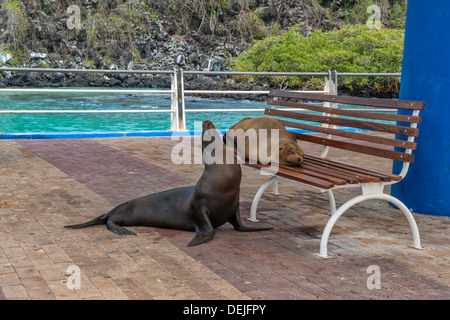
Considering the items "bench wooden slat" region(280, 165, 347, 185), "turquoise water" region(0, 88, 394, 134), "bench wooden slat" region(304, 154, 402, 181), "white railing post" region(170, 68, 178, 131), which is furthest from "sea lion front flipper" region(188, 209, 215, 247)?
"turquoise water" region(0, 88, 394, 134)

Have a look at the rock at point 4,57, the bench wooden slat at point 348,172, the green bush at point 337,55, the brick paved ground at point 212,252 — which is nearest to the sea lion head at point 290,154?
the bench wooden slat at point 348,172

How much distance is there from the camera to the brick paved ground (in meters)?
3.10

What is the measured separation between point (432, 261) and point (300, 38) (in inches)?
1330

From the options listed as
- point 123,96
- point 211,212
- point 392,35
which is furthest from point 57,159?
point 392,35

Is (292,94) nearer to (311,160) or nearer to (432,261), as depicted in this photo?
(311,160)

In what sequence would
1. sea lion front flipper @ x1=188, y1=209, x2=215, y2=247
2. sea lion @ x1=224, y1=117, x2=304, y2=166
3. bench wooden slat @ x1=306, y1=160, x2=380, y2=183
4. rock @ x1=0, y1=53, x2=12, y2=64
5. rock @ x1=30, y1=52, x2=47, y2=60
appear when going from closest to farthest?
bench wooden slat @ x1=306, y1=160, x2=380, y2=183 → sea lion front flipper @ x1=188, y1=209, x2=215, y2=247 → sea lion @ x1=224, y1=117, x2=304, y2=166 → rock @ x1=0, y1=53, x2=12, y2=64 → rock @ x1=30, y1=52, x2=47, y2=60

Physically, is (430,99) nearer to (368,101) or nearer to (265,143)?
(368,101)

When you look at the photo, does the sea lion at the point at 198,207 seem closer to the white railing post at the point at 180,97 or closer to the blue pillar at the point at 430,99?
the blue pillar at the point at 430,99

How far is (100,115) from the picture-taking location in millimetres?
23094

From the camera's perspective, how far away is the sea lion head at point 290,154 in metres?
4.41

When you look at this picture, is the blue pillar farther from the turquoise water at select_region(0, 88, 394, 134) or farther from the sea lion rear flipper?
the turquoise water at select_region(0, 88, 394, 134)

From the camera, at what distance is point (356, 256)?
3746 mm

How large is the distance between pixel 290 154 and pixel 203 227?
3.17 ft

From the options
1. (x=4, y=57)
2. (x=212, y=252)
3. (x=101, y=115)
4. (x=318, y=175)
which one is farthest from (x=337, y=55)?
(x=212, y=252)
